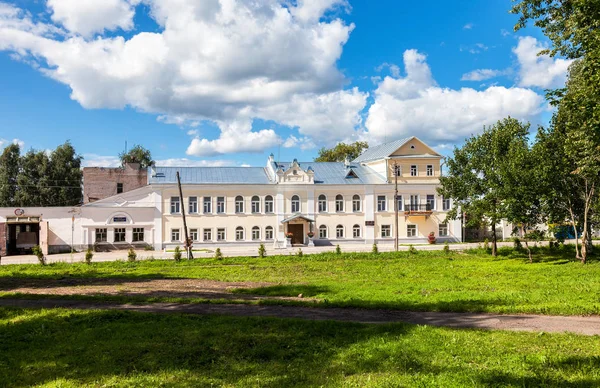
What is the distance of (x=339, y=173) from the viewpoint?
46.6 meters

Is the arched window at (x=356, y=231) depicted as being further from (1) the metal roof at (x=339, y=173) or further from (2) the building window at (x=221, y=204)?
(2) the building window at (x=221, y=204)

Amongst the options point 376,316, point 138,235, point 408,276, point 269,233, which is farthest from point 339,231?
point 376,316

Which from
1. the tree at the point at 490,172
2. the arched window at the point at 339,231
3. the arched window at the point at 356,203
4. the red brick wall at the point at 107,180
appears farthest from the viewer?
the red brick wall at the point at 107,180

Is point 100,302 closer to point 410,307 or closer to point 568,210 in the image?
point 410,307

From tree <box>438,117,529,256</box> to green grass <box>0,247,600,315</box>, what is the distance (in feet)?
10.3

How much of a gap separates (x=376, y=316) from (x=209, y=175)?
35091 mm

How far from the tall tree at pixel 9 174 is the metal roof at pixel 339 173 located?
3651 cm

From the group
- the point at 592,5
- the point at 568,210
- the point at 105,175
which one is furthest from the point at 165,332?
the point at 105,175

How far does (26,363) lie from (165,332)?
2.60m

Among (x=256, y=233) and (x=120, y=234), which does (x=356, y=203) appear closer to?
(x=256, y=233)

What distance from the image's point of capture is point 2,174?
57.8 metres

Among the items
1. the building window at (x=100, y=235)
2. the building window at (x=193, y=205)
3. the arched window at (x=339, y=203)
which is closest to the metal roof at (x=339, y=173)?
the arched window at (x=339, y=203)

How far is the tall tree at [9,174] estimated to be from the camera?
57719mm

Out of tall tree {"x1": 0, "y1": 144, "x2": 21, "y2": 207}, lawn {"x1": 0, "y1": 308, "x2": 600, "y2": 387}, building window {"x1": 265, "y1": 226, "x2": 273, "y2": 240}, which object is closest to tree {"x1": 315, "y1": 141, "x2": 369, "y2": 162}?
building window {"x1": 265, "y1": 226, "x2": 273, "y2": 240}
